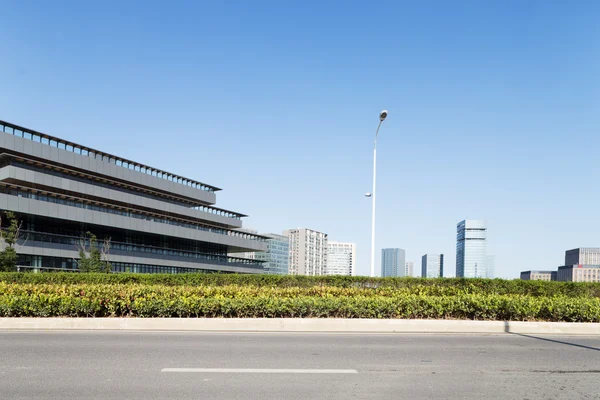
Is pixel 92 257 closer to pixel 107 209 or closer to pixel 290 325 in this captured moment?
pixel 107 209

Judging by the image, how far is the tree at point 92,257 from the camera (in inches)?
1682

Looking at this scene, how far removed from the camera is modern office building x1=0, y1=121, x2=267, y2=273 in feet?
158

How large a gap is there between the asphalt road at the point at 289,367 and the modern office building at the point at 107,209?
42.7 metres

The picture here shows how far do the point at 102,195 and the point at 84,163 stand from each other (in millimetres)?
4413

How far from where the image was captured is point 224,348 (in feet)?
32.2

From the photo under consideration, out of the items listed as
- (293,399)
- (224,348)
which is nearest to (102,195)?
(224,348)

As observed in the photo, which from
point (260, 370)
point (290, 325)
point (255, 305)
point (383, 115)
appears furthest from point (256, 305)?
point (383, 115)

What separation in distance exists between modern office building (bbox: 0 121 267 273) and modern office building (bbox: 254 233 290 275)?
99.7 meters

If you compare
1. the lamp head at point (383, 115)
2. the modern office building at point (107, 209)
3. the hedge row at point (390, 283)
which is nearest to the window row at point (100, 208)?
the modern office building at point (107, 209)

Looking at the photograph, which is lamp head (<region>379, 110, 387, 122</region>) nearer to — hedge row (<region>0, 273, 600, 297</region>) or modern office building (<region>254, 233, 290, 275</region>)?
hedge row (<region>0, 273, 600, 297</region>)

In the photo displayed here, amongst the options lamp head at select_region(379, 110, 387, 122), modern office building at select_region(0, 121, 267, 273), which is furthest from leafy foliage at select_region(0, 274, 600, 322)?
modern office building at select_region(0, 121, 267, 273)

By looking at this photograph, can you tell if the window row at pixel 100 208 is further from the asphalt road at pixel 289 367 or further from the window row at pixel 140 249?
the asphalt road at pixel 289 367

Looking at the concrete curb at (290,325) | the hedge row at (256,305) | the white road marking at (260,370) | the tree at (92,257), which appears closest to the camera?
A: the white road marking at (260,370)

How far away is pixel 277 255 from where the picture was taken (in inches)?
7323
